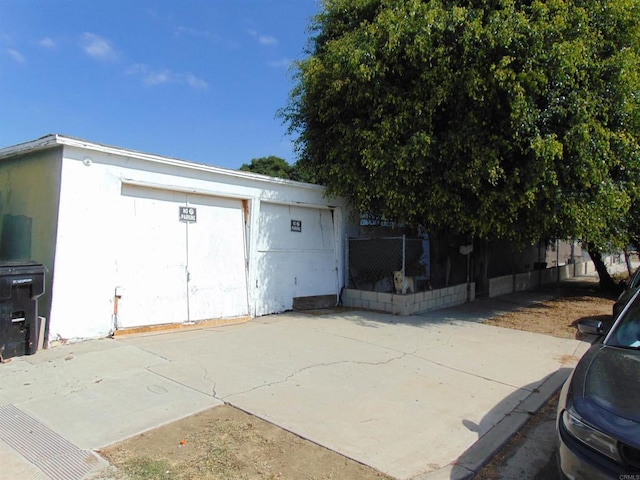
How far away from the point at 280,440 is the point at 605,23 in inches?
376

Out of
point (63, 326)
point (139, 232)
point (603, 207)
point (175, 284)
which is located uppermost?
point (603, 207)

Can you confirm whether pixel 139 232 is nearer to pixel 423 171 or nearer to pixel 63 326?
pixel 63 326

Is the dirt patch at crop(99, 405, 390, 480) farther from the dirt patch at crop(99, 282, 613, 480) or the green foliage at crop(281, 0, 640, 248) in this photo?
the green foliage at crop(281, 0, 640, 248)

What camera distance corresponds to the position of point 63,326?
618cm

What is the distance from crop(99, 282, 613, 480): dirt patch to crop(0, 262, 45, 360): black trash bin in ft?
9.83

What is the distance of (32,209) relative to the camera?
6.84 metres

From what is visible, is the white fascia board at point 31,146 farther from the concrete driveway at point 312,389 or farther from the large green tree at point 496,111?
the large green tree at point 496,111

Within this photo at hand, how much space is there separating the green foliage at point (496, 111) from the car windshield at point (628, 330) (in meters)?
4.09

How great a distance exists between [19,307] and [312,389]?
3.85 metres

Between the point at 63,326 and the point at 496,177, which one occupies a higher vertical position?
the point at 496,177

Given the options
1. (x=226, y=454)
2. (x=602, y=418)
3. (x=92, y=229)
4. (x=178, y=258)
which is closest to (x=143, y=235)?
(x=178, y=258)

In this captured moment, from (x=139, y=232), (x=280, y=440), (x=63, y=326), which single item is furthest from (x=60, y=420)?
(x=139, y=232)

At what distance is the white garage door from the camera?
30.4ft

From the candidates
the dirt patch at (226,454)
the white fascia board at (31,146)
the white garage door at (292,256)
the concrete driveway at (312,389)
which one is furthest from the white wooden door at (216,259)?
the dirt patch at (226,454)
